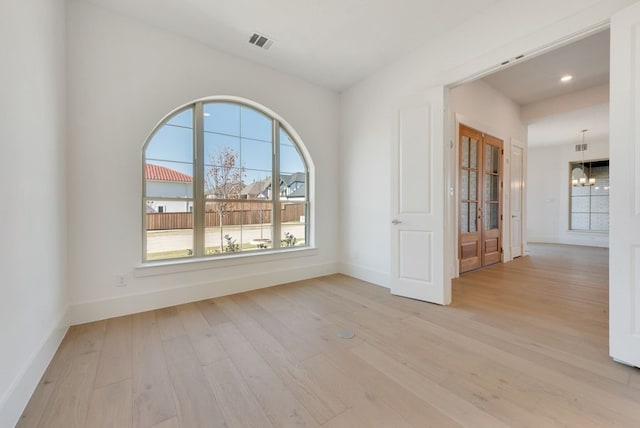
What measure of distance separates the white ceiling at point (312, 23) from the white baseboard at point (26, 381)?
117 inches

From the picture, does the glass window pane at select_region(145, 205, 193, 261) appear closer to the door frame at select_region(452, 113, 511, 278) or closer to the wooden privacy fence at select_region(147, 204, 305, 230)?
the wooden privacy fence at select_region(147, 204, 305, 230)

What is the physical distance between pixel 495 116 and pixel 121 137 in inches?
229

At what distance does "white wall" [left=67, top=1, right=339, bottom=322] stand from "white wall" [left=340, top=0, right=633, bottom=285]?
5.62 feet

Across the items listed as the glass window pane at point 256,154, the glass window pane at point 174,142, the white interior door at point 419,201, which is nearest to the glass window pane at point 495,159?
the white interior door at point 419,201

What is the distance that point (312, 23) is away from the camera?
9.12 feet

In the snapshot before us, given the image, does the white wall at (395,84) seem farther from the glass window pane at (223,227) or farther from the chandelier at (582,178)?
the chandelier at (582,178)

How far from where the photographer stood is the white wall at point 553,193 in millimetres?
7582

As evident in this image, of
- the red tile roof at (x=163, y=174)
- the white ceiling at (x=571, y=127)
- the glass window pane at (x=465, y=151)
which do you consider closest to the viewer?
the red tile roof at (x=163, y=174)

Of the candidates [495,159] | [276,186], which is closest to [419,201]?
[276,186]

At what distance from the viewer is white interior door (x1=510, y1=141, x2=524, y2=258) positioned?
5.44 metres

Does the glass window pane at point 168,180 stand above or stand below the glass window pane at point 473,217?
above

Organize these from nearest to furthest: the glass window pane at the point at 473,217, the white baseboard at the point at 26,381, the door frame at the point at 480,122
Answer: the white baseboard at the point at 26,381
the door frame at the point at 480,122
the glass window pane at the point at 473,217

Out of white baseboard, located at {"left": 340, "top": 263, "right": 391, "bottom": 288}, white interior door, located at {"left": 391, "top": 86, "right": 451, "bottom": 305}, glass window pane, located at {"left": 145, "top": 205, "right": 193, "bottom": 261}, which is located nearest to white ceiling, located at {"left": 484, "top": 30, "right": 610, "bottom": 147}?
white interior door, located at {"left": 391, "top": 86, "right": 451, "bottom": 305}

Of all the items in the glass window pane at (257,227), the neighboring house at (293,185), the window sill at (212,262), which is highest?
the neighboring house at (293,185)
